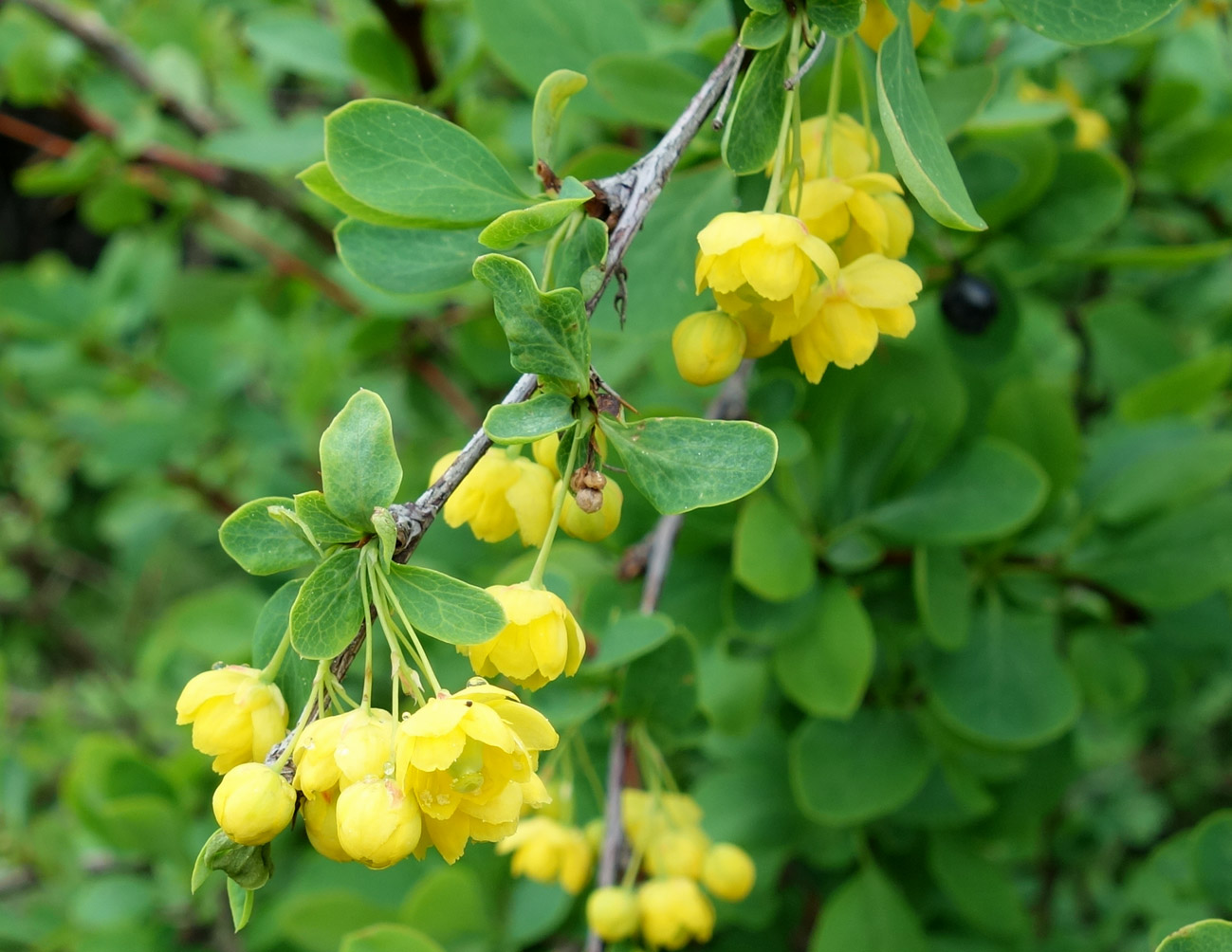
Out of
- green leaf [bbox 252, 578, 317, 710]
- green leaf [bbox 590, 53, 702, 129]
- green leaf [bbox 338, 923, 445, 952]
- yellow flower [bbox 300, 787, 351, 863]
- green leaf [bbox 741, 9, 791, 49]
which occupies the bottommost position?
green leaf [bbox 338, 923, 445, 952]

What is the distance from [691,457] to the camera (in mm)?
688

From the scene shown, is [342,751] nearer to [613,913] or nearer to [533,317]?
[533,317]

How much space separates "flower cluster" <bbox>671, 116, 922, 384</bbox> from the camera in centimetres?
71

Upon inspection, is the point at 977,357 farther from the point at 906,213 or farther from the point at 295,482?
the point at 295,482

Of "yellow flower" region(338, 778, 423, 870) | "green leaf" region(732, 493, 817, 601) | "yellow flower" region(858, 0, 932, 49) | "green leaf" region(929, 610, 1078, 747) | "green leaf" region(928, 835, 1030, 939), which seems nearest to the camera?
"yellow flower" region(338, 778, 423, 870)

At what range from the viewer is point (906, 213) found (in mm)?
831

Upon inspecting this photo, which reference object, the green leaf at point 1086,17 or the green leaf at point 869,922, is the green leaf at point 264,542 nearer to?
the green leaf at point 1086,17

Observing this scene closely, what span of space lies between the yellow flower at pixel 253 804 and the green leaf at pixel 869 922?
972 mm

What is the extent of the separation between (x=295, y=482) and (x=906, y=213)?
1.78 metres

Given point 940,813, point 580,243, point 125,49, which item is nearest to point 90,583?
point 125,49

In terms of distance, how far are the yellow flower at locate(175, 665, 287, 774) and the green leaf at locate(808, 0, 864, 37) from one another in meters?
0.62

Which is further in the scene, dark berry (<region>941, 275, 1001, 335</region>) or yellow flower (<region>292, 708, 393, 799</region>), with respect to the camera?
dark berry (<region>941, 275, 1001, 335</region>)

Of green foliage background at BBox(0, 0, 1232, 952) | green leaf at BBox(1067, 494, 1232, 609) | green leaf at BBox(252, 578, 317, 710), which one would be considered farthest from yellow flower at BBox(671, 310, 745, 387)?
green leaf at BBox(1067, 494, 1232, 609)

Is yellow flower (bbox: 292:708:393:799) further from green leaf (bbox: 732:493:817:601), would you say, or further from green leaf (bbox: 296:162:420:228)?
green leaf (bbox: 732:493:817:601)
